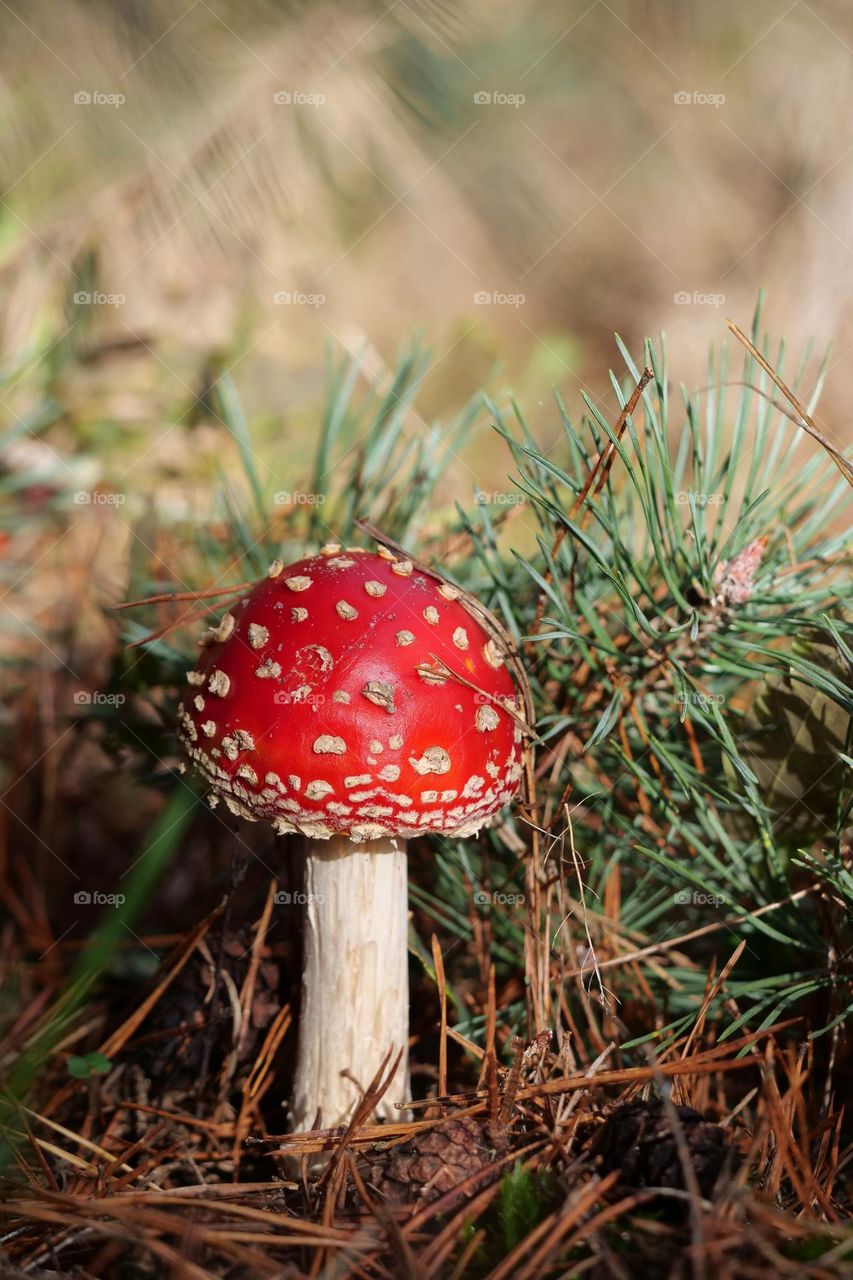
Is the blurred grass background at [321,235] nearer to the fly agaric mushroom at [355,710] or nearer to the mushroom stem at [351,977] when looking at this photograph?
the fly agaric mushroom at [355,710]

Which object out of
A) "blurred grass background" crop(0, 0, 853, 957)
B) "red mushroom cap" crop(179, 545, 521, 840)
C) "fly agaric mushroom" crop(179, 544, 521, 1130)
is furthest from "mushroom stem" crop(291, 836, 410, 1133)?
"blurred grass background" crop(0, 0, 853, 957)

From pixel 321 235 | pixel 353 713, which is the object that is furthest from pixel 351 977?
pixel 321 235

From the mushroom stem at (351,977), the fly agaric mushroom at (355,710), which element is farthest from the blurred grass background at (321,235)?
the mushroom stem at (351,977)

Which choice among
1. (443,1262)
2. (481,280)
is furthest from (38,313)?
(443,1262)

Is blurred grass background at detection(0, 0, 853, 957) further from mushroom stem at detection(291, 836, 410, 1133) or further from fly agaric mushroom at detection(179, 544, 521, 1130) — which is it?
mushroom stem at detection(291, 836, 410, 1133)

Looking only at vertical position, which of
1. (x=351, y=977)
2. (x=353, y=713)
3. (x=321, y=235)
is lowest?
(x=351, y=977)

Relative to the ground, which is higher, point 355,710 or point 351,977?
point 355,710

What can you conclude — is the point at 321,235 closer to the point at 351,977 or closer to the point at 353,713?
the point at 353,713
